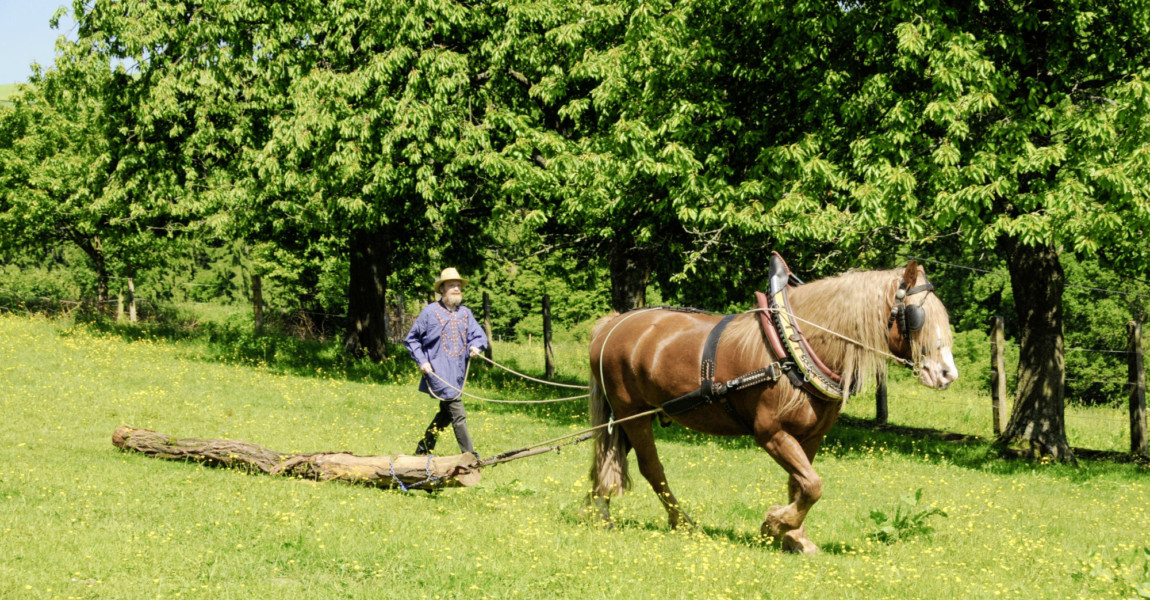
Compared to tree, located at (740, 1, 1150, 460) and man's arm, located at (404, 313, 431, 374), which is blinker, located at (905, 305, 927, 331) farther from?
tree, located at (740, 1, 1150, 460)

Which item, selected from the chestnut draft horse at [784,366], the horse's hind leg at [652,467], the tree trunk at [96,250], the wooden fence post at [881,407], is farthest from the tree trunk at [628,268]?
the tree trunk at [96,250]

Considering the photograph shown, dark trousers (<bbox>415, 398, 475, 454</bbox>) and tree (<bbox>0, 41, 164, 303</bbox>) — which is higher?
tree (<bbox>0, 41, 164, 303</bbox>)

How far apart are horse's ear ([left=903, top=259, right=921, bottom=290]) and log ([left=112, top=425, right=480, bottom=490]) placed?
424 centimetres

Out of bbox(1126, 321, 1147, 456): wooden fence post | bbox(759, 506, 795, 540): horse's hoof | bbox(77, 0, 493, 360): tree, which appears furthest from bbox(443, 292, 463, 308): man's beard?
bbox(1126, 321, 1147, 456): wooden fence post

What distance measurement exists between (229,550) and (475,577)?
74.0 inches

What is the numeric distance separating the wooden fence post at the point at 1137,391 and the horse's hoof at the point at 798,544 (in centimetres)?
1037

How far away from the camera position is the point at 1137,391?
47.1 ft

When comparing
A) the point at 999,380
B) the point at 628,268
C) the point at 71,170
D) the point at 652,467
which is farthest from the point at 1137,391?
the point at 71,170

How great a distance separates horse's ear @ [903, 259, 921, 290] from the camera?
6.28 meters

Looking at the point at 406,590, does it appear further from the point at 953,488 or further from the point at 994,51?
the point at 994,51

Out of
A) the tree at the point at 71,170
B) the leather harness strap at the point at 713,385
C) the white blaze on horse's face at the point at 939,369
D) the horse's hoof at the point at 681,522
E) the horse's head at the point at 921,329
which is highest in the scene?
the tree at the point at 71,170

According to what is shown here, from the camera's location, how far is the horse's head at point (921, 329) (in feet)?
20.2

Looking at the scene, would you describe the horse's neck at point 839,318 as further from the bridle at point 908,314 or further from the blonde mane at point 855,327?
the bridle at point 908,314

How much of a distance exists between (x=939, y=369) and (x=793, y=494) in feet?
4.95
